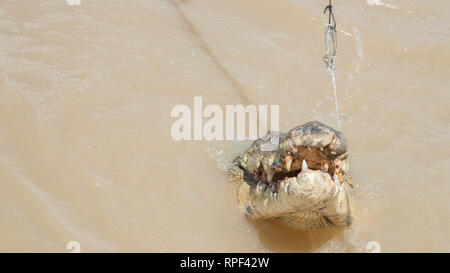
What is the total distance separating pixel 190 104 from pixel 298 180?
1731 millimetres

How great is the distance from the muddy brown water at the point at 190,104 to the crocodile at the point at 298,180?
140mm

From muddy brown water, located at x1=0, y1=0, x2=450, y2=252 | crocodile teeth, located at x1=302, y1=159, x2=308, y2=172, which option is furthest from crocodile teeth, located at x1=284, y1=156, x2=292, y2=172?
muddy brown water, located at x1=0, y1=0, x2=450, y2=252

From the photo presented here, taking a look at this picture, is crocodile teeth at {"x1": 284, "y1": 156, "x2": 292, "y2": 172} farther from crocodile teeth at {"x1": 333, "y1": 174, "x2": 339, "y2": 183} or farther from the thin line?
the thin line

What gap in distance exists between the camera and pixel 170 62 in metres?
4.59

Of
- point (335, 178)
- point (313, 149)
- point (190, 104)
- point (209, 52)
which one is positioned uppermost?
point (313, 149)

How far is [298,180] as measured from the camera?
2.72 meters

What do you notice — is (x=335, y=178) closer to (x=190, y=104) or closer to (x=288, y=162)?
(x=288, y=162)

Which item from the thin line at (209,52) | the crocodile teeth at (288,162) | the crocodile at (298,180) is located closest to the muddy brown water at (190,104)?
the thin line at (209,52)

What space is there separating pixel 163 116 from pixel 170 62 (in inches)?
29.6

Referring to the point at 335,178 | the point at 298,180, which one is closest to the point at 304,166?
the point at 298,180

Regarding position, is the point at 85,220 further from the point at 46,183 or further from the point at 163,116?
the point at 163,116

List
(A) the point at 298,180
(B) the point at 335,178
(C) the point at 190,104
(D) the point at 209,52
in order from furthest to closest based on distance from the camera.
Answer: (D) the point at 209,52
(C) the point at 190,104
(B) the point at 335,178
(A) the point at 298,180

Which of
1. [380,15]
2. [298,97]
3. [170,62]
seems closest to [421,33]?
[380,15]

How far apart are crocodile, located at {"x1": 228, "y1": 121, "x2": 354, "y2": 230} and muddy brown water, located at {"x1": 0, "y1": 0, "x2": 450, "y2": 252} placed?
14 centimetres
